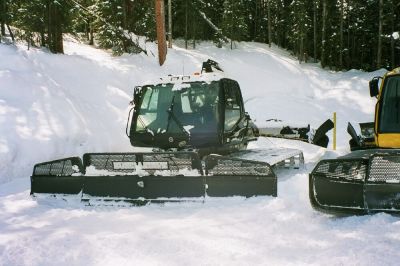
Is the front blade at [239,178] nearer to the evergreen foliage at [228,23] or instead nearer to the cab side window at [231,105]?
the cab side window at [231,105]

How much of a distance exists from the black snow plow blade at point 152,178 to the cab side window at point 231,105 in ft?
6.07

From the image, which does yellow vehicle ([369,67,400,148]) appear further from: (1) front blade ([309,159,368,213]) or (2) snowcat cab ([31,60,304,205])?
(1) front blade ([309,159,368,213])

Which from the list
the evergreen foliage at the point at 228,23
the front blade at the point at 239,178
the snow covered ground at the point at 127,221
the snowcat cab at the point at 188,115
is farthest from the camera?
the evergreen foliage at the point at 228,23

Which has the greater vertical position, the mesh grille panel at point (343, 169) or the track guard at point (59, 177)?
the mesh grille panel at point (343, 169)

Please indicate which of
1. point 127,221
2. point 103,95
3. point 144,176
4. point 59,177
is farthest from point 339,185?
point 103,95

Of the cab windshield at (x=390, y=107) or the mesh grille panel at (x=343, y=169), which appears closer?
the mesh grille panel at (x=343, y=169)

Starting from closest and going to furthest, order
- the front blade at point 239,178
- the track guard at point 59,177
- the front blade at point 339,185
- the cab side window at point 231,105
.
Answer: the front blade at point 339,185, the front blade at point 239,178, the track guard at point 59,177, the cab side window at point 231,105

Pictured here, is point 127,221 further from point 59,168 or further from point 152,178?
point 59,168

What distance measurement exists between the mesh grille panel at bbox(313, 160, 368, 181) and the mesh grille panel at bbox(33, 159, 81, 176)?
380cm

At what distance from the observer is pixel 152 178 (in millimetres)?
6680

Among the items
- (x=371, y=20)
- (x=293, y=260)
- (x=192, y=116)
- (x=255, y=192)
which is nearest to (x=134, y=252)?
(x=293, y=260)

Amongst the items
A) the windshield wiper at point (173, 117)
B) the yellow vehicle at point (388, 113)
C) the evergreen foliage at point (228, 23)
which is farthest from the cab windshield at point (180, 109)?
the evergreen foliage at point (228, 23)

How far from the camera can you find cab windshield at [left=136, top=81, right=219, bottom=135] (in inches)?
320

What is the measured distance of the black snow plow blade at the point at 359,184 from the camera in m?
4.96
